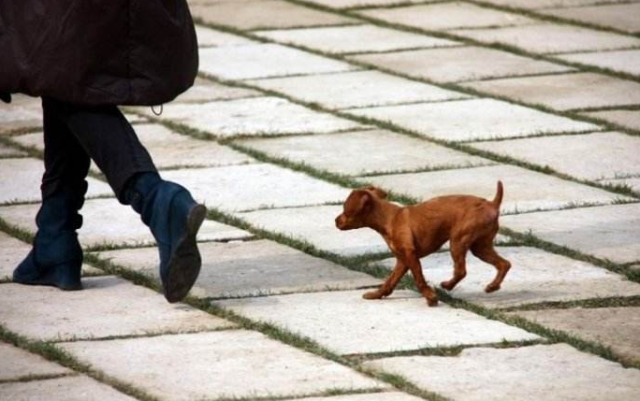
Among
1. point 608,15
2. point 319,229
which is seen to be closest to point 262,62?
point 608,15

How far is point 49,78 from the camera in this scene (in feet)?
17.7

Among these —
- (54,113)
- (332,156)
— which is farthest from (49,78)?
(332,156)

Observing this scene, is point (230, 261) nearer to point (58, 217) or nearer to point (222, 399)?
point (58, 217)

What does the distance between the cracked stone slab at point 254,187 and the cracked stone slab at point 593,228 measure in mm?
853

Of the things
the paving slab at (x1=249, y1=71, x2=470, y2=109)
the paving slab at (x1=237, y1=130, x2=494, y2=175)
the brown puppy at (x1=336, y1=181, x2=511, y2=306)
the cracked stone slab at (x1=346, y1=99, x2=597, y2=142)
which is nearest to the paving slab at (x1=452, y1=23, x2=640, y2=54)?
the paving slab at (x1=249, y1=71, x2=470, y2=109)

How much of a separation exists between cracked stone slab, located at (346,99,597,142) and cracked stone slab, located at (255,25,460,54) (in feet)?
5.10

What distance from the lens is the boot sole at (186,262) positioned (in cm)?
527

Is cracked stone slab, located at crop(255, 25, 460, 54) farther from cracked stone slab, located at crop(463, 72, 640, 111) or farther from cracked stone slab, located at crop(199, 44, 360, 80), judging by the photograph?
cracked stone slab, located at crop(463, 72, 640, 111)

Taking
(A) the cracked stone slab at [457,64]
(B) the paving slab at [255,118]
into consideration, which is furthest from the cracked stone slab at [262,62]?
(B) the paving slab at [255,118]

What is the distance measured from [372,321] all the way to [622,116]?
11.2 feet

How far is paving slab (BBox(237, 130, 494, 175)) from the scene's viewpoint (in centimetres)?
746

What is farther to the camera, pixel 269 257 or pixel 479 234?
pixel 269 257

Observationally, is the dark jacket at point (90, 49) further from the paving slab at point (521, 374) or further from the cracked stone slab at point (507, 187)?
the cracked stone slab at point (507, 187)

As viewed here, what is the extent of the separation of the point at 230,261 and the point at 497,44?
14.6 ft
